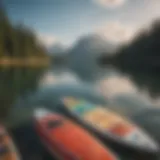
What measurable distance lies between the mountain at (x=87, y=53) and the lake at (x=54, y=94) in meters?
0.02

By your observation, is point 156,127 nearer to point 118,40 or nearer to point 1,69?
point 118,40

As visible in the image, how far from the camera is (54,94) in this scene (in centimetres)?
114

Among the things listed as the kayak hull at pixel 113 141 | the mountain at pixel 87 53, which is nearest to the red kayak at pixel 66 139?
the kayak hull at pixel 113 141

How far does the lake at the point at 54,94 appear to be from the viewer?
1.11 metres

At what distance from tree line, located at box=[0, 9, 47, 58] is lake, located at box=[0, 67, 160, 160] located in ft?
0.20

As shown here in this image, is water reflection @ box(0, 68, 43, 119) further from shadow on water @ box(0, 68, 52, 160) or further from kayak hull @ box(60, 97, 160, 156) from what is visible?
kayak hull @ box(60, 97, 160, 156)

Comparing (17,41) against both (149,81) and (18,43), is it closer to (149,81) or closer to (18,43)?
(18,43)

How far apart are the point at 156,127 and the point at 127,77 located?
0.19 m

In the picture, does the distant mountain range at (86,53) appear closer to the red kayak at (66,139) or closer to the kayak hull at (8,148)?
the red kayak at (66,139)

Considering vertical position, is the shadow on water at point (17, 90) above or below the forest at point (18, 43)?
below

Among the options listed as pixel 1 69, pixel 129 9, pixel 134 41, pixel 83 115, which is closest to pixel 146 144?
pixel 83 115

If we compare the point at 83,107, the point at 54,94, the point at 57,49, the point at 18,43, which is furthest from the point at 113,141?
the point at 18,43

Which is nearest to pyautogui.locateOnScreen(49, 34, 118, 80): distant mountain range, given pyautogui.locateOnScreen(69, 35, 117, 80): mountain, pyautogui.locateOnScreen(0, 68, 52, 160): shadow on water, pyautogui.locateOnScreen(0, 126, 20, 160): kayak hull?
pyautogui.locateOnScreen(69, 35, 117, 80): mountain

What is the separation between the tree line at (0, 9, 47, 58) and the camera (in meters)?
1.15
